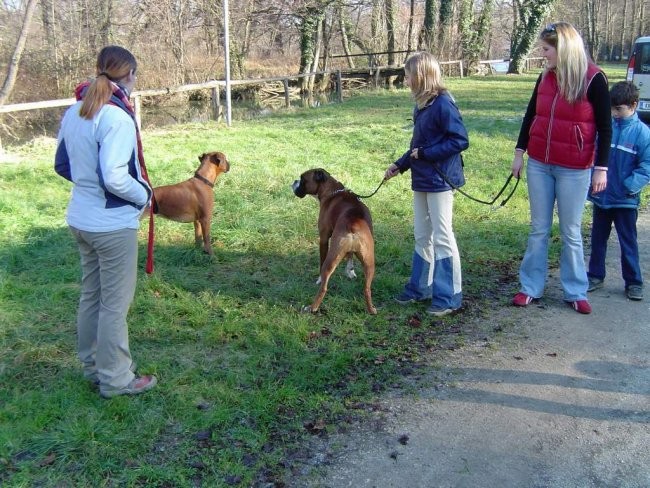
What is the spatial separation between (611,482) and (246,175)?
288 inches

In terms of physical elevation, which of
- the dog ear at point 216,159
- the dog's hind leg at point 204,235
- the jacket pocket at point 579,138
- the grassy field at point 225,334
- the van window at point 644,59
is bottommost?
the grassy field at point 225,334

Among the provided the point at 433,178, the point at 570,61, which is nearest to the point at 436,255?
the point at 433,178

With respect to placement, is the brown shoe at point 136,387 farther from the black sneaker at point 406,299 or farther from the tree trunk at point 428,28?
the tree trunk at point 428,28

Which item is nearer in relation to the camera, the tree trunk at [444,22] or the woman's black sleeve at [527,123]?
the woman's black sleeve at [527,123]

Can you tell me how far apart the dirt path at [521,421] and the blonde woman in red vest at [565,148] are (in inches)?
21.2

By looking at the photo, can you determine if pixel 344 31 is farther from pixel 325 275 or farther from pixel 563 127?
pixel 325 275

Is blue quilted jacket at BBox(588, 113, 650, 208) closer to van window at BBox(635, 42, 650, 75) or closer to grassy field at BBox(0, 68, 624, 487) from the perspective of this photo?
grassy field at BBox(0, 68, 624, 487)

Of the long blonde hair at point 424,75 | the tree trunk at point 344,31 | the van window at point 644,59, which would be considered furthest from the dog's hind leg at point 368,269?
the tree trunk at point 344,31

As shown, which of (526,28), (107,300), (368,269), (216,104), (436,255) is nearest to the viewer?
(107,300)

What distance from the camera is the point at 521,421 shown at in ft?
11.4

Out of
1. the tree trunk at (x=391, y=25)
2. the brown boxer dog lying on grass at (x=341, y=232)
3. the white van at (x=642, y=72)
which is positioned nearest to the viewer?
the brown boxer dog lying on grass at (x=341, y=232)

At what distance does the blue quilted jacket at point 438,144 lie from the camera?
4.55 m

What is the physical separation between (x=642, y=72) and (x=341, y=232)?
587 inches

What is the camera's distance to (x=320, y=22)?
91.0 ft
